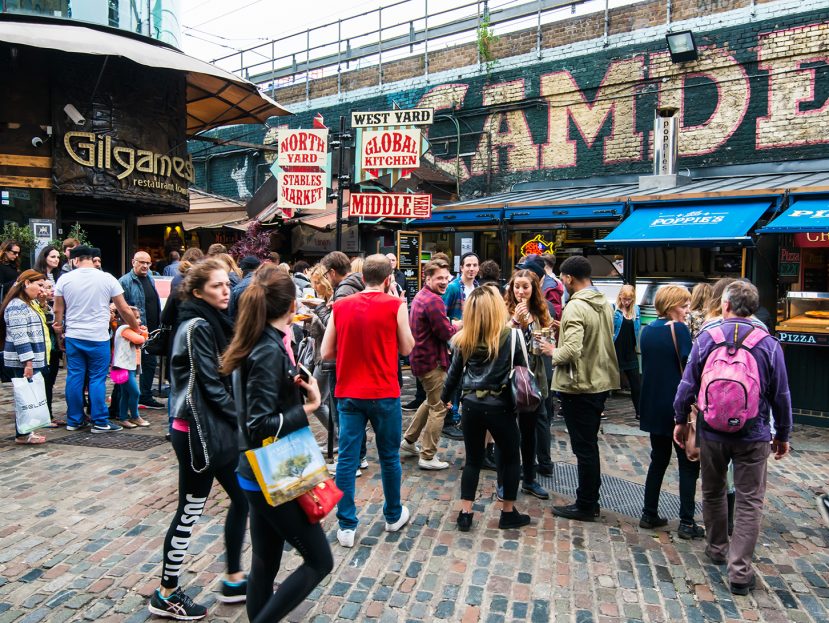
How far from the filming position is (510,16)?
16016 mm

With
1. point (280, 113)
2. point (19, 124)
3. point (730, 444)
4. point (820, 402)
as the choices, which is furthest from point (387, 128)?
point (730, 444)

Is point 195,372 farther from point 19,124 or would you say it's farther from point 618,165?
point 618,165

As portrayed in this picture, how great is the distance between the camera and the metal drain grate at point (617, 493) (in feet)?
16.7

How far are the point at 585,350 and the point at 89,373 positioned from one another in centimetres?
514

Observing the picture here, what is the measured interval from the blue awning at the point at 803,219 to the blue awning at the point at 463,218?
182 inches

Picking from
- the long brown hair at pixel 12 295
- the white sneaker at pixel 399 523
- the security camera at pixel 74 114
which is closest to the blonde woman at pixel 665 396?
the white sneaker at pixel 399 523

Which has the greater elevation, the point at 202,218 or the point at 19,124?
the point at 19,124

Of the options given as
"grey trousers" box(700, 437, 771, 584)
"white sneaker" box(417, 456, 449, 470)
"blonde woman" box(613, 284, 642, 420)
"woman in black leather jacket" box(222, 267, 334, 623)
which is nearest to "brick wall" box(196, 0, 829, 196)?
"blonde woman" box(613, 284, 642, 420)

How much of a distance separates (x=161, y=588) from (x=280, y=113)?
12.6 m

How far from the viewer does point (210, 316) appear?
334 cm

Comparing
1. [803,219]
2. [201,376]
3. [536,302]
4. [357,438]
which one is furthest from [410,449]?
[803,219]

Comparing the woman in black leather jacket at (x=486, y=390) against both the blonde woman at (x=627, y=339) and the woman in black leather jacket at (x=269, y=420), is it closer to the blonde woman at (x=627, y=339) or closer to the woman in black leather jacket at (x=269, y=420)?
the woman in black leather jacket at (x=269, y=420)

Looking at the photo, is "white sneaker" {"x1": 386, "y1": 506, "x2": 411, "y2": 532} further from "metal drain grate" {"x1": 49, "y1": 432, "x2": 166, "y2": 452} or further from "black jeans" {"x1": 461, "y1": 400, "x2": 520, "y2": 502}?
"metal drain grate" {"x1": 49, "y1": 432, "x2": 166, "y2": 452}

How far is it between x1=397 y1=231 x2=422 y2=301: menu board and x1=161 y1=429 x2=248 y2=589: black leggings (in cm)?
981
